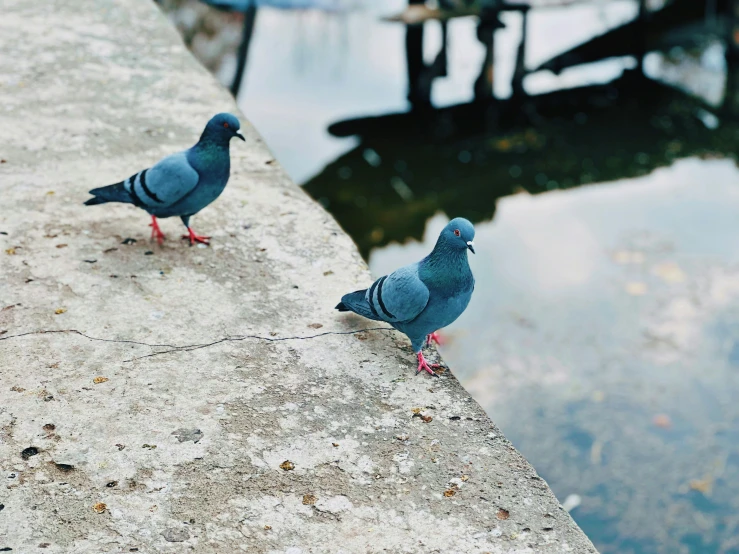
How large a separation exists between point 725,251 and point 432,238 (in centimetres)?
221

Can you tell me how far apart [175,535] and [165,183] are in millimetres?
1583

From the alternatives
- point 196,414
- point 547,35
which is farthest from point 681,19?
point 196,414

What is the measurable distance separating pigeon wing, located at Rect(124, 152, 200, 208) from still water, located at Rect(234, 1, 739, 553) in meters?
2.28

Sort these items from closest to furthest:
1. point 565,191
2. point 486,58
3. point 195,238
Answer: point 195,238 → point 565,191 → point 486,58

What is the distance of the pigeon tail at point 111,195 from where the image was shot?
3.34 meters

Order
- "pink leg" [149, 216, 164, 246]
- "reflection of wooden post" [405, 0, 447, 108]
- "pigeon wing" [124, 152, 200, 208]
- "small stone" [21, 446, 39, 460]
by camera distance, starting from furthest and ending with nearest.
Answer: "reflection of wooden post" [405, 0, 447, 108]
"pink leg" [149, 216, 164, 246]
"pigeon wing" [124, 152, 200, 208]
"small stone" [21, 446, 39, 460]

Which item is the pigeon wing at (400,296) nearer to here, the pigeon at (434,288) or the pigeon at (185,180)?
the pigeon at (434,288)

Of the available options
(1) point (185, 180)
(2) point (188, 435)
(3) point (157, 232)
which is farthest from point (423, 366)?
(3) point (157, 232)

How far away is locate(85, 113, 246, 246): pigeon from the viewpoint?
129 inches


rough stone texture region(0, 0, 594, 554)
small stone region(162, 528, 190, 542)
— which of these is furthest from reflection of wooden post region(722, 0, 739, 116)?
A: small stone region(162, 528, 190, 542)

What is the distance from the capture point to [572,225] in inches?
260

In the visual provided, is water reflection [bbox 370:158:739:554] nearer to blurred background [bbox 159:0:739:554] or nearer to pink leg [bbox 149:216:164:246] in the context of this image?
blurred background [bbox 159:0:739:554]

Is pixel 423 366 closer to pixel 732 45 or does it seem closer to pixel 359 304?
pixel 359 304

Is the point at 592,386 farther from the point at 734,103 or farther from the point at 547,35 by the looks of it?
the point at 547,35
